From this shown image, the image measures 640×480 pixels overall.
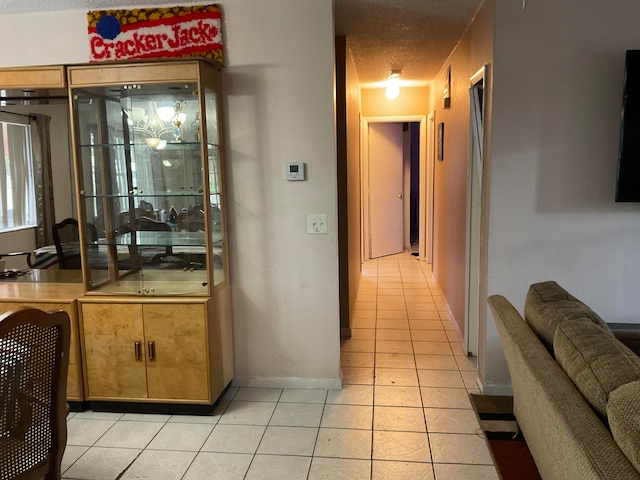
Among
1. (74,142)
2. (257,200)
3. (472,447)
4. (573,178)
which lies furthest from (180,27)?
(472,447)

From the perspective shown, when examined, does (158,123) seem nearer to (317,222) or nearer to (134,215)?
(134,215)

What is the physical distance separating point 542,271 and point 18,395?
2.63 metres

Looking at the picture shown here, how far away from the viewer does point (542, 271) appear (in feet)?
9.37

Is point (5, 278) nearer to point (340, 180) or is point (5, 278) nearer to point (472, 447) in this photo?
point (340, 180)

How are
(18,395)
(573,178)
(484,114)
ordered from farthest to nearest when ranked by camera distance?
(484,114)
(573,178)
(18,395)

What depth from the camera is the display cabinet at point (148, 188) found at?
281 cm

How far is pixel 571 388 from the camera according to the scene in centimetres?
142

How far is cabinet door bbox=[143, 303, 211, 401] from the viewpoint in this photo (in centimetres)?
274

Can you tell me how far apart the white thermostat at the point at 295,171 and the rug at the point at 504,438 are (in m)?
1.69

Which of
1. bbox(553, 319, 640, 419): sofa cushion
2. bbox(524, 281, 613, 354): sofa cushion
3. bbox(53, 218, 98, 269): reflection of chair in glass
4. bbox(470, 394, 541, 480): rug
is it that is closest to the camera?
bbox(553, 319, 640, 419): sofa cushion

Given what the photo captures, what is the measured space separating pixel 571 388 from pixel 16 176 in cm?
323

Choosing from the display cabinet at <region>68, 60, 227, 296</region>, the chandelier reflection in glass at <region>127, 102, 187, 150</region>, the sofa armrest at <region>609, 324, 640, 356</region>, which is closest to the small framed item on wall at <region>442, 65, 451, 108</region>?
the display cabinet at <region>68, 60, 227, 296</region>

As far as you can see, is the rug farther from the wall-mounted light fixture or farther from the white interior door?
the white interior door

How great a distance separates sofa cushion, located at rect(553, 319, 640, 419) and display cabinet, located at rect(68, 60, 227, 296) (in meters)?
1.85
